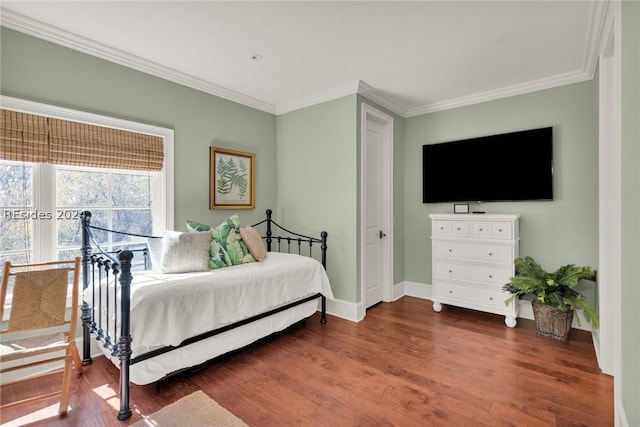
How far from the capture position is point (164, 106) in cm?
305

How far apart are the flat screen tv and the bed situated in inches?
69.4

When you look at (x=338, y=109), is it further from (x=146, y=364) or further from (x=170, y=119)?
(x=146, y=364)

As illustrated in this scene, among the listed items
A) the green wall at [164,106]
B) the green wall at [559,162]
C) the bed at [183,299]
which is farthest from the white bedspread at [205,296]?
the green wall at [559,162]

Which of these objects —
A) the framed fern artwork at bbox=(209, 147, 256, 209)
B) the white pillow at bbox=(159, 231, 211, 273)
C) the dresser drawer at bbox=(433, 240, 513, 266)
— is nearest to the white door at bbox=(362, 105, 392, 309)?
the dresser drawer at bbox=(433, 240, 513, 266)

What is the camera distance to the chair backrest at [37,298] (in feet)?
5.93

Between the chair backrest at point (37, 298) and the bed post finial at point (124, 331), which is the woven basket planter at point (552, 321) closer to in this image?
the bed post finial at point (124, 331)

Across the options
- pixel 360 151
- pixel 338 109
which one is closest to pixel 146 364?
pixel 360 151

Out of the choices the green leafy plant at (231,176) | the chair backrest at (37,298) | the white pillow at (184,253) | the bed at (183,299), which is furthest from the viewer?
the green leafy plant at (231,176)

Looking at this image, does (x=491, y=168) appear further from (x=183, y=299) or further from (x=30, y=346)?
(x=30, y=346)

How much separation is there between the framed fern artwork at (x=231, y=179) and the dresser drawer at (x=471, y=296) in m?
2.45

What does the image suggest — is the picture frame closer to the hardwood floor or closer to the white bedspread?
the hardwood floor

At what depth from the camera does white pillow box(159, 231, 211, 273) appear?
2518 mm

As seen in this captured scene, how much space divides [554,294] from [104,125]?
13.6 feet

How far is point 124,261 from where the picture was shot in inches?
72.0
